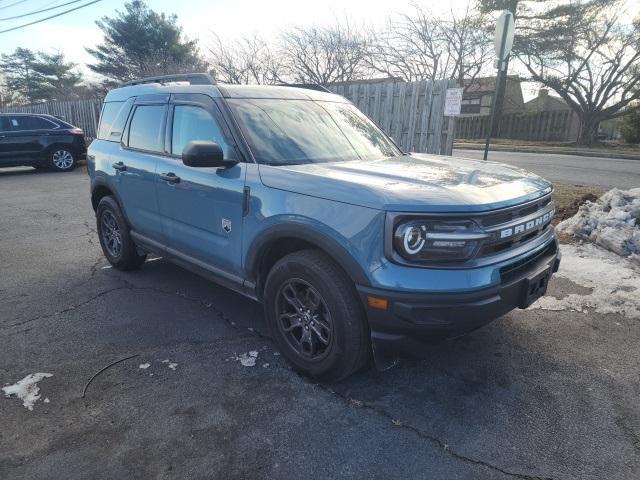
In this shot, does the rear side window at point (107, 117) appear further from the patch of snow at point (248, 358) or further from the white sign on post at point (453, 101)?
the white sign on post at point (453, 101)

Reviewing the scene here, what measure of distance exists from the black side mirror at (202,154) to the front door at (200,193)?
183mm

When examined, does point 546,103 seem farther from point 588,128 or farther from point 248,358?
point 248,358

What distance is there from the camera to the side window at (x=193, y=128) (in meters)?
3.33

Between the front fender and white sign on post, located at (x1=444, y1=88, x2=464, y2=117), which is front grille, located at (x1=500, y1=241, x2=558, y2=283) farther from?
white sign on post, located at (x1=444, y1=88, x2=464, y2=117)

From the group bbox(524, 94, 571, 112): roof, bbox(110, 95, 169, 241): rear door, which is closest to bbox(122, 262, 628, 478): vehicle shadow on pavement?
bbox(110, 95, 169, 241): rear door

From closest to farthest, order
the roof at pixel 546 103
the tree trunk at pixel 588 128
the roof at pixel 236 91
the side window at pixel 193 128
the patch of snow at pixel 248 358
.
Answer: the patch of snow at pixel 248 358 < the side window at pixel 193 128 < the roof at pixel 236 91 < the tree trunk at pixel 588 128 < the roof at pixel 546 103

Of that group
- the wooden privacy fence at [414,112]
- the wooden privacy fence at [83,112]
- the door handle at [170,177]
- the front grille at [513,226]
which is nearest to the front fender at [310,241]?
the front grille at [513,226]

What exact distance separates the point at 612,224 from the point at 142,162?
16.8 ft

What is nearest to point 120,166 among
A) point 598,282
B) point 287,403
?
point 287,403

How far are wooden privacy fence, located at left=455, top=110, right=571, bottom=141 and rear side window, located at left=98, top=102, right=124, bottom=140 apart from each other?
29.3 m

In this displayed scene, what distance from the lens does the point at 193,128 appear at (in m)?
3.60

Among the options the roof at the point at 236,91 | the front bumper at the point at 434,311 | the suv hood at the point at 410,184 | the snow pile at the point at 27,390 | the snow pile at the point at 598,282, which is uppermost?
the roof at the point at 236,91

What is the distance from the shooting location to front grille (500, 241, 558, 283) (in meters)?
2.50

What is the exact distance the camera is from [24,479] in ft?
6.99
